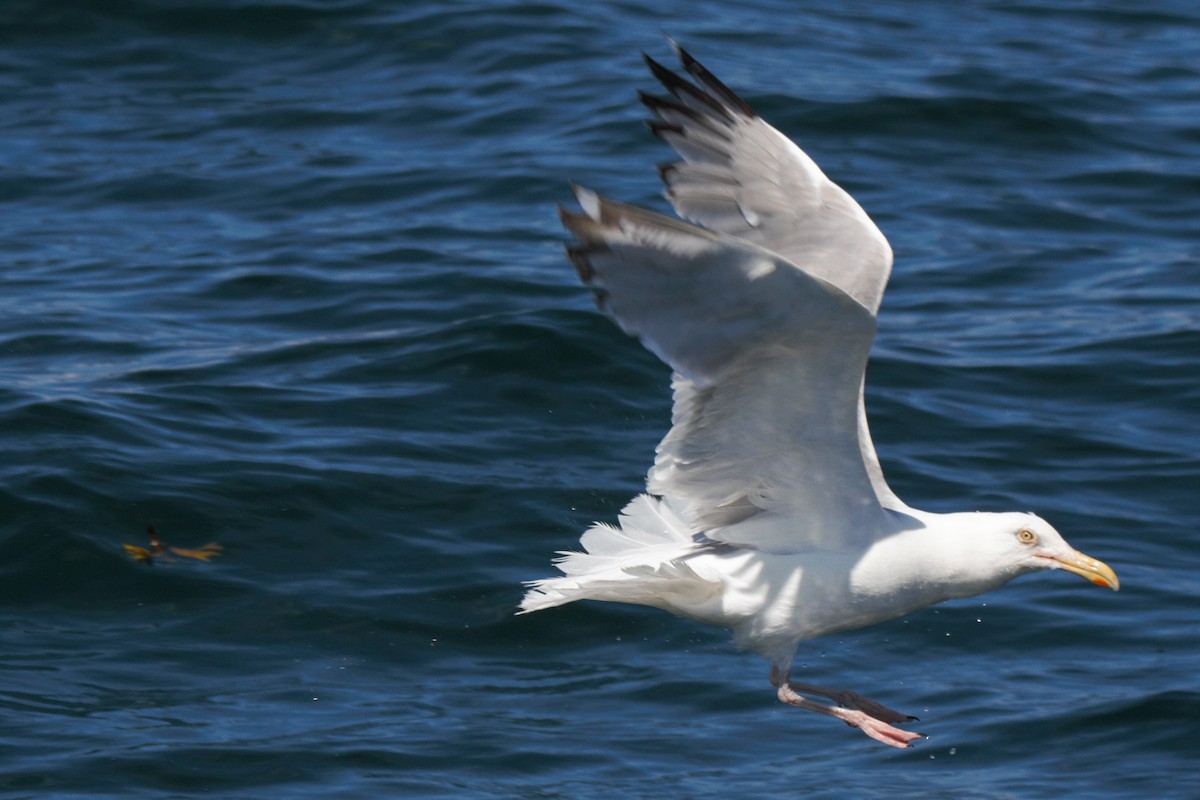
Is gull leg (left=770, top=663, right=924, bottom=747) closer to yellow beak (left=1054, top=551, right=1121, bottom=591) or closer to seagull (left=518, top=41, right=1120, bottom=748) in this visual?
seagull (left=518, top=41, right=1120, bottom=748)

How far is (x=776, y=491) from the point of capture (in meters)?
6.52

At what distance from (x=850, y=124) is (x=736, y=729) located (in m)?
7.19

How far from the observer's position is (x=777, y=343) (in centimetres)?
564

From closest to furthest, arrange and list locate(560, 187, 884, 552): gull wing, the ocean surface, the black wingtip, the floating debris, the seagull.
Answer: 1. locate(560, 187, 884, 552): gull wing
2. the seagull
3. the black wingtip
4. the ocean surface
5. the floating debris

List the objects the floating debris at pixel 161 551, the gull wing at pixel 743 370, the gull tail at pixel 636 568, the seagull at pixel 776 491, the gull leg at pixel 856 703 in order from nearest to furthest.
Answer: the gull wing at pixel 743 370 → the seagull at pixel 776 491 → the gull tail at pixel 636 568 → the gull leg at pixel 856 703 → the floating debris at pixel 161 551

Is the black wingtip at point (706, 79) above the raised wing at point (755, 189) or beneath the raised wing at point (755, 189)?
above

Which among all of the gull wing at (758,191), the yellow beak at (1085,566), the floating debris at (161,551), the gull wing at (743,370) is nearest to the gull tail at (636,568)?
the gull wing at (743,370)

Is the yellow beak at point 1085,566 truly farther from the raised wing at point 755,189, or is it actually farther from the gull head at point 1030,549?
the raised wing at point 755,189

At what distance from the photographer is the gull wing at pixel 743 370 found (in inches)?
206


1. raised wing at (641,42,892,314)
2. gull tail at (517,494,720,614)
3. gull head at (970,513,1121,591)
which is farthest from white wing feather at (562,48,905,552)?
gull head at (970,513,1121,591)

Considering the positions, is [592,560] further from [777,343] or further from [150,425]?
[150,425]

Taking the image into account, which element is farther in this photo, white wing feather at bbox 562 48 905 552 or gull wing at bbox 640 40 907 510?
gull wing at bbox 640 40 907 510

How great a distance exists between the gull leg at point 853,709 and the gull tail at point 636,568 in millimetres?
469

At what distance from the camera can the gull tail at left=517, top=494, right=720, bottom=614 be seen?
21.0ft
